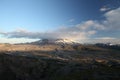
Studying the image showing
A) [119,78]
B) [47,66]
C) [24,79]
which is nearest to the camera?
[119,78]

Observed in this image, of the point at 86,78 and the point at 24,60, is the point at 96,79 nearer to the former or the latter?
the point at 86,78

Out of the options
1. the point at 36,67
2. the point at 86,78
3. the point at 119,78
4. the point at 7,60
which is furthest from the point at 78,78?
the point at 7,60

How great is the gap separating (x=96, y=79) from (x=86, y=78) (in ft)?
20.0

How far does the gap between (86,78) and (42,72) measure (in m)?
53.8

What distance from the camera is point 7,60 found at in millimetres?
159375

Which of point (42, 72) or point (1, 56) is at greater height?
point (1, 56)

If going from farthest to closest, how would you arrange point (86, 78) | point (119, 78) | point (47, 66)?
point (47, 66)
point (86, 78)
point (119, 78)

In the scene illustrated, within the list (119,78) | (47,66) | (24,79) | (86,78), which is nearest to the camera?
(119,78)

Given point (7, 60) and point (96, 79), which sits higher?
point (7, 60)

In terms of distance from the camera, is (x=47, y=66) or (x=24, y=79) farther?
(x=47, y=66)

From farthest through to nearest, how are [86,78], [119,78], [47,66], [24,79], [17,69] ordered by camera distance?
1. [47,66]
2. [17,69]
3. [24,79]
4. [86,78]
5. [119,78]

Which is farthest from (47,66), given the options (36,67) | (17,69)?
(17,69)

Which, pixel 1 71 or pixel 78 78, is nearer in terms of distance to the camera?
pixel 78 78

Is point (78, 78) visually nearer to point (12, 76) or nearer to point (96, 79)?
point (96, 79)
